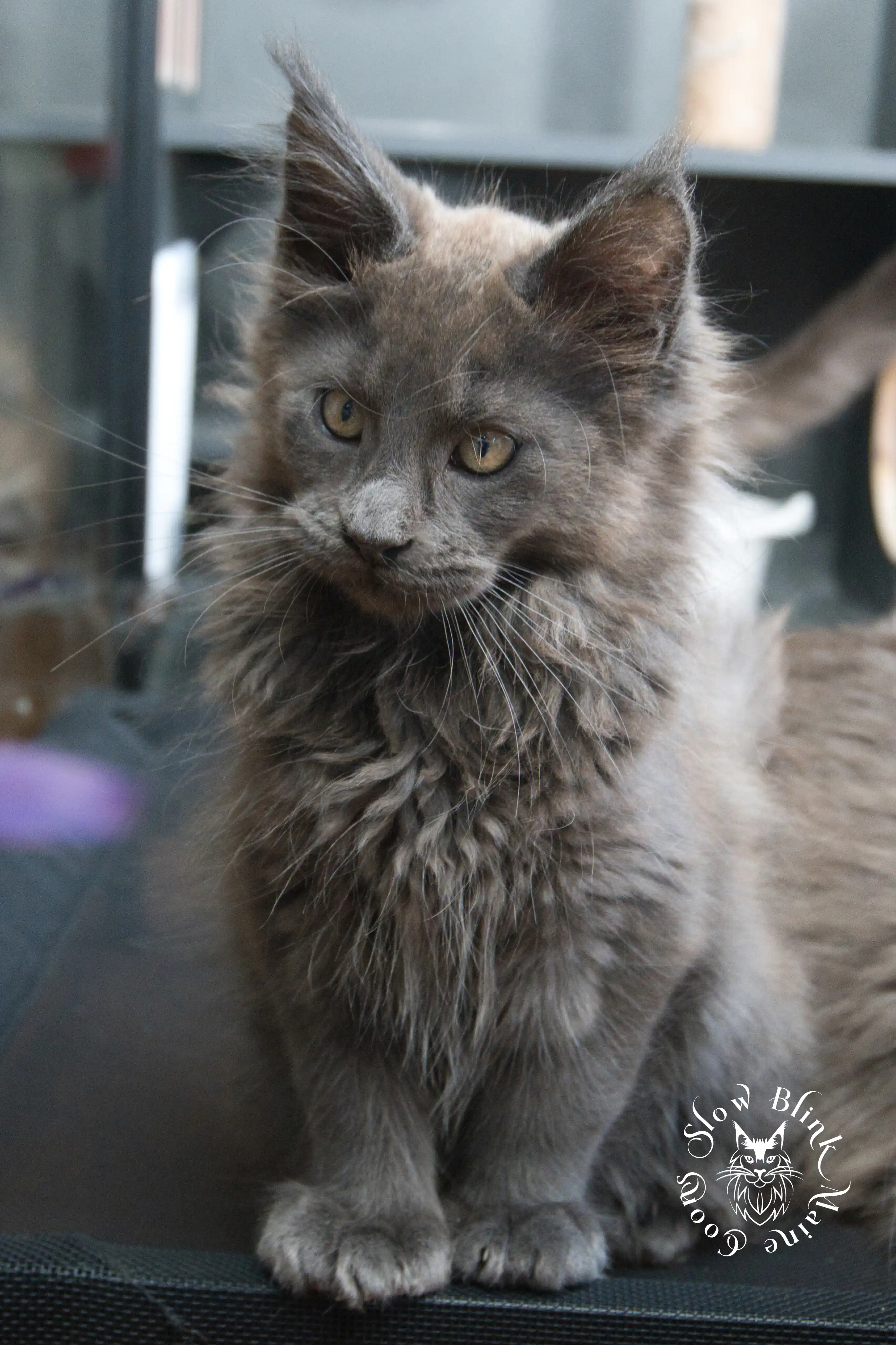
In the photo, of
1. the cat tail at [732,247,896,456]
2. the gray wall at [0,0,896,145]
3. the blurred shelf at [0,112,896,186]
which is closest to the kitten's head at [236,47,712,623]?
the cat tail at [732,247,896,456]

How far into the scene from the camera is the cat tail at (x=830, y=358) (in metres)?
1.90

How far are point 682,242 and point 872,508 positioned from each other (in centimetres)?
191

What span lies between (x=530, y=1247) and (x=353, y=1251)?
0.14 metres

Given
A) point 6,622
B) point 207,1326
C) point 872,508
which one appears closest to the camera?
point 207,1326

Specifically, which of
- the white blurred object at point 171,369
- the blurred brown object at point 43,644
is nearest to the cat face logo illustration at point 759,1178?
the blurred brown object at point 43,644

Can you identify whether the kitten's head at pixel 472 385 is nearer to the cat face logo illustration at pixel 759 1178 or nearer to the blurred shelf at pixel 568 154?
the cat face logo illustration at pixel 759 1178

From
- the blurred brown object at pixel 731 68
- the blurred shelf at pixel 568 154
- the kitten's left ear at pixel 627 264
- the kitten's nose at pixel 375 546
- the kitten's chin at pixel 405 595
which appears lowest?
the kitten's chin at pixel 405 595

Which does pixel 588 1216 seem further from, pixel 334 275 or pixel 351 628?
pixel 334 275

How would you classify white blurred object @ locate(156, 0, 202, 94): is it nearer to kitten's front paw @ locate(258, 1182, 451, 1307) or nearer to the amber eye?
the amber eye

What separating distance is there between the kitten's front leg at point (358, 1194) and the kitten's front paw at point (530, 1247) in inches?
0.9

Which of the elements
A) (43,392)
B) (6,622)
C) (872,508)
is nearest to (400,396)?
(6,622)

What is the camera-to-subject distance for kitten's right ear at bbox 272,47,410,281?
963mm

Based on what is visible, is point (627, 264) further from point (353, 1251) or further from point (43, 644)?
point (43, 644)

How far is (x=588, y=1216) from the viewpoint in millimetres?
1028
